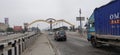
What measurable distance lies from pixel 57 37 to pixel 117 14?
1198 inches

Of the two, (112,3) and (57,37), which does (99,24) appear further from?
(57,37)

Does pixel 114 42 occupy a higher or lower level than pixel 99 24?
lower

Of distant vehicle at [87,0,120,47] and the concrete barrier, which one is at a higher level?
distant vehicle at [87,0,120,47]

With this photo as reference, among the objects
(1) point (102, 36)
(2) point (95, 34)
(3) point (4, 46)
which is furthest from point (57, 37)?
(3) point (4, 46)

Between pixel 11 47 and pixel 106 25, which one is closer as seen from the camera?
pixel 11 47

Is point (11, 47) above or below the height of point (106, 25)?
below

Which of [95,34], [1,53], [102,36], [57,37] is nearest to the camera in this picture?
[1,53]

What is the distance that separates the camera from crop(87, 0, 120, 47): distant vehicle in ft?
55.8

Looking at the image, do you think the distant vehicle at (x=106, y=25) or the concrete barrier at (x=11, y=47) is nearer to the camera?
the concrete barrier at (x=11, y=47)

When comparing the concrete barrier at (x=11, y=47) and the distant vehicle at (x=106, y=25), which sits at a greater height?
the distant vehicle at (x=106, y=25)

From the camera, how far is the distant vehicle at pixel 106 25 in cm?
1700

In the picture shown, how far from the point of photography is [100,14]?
70.2 feet

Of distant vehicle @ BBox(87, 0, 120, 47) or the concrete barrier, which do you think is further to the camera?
distant vehicle @ BBox(87, 0, 120, 47)

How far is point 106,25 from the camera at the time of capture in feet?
64.5
